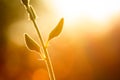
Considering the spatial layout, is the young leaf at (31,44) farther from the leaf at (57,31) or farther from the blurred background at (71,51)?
the blurred background at (71,51)

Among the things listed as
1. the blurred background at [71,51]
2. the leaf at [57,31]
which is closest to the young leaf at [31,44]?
the leaf at [57,31]

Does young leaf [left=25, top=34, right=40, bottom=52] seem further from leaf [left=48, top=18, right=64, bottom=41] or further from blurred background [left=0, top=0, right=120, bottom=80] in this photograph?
blurred background [left=0, top=0, right=120, bottom=80]

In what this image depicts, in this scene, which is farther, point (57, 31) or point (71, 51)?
point (71, 51)

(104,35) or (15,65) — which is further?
(15,65)

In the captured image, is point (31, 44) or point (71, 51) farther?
point (71, 51)

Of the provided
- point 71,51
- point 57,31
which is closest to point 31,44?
point 57,31

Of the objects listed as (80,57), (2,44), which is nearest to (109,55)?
(80,57)

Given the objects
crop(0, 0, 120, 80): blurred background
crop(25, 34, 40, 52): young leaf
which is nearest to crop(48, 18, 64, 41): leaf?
crop(25, 34, 40, 52): young leaf

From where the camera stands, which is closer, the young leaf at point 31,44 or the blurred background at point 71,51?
the young leaf at point 31,44

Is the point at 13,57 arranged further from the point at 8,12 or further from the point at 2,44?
the point at 8,12

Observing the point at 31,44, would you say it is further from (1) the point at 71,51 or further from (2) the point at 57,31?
(1) the point at 71,51

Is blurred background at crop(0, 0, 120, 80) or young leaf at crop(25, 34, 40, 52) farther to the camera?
blurred background at crop(0, 0, 120, 80)
